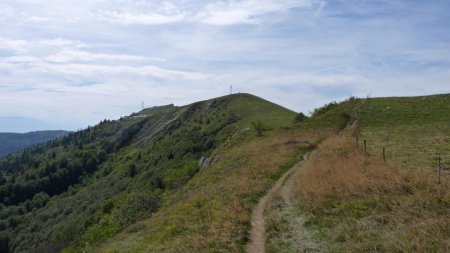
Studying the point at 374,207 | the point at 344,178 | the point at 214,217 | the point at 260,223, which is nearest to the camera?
the point at 374,207

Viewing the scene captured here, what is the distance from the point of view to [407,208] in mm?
16656

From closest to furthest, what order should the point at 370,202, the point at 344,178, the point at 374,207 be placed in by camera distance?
1. the point at 374,207
2. the point at 370,202
3. the point at 344,178

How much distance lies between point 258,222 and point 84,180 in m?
183

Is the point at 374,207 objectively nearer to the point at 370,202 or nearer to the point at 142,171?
the point at 370,202

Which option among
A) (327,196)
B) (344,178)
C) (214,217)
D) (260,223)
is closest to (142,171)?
(214,217)

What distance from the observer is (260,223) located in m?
20.0

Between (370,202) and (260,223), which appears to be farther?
(260,223)

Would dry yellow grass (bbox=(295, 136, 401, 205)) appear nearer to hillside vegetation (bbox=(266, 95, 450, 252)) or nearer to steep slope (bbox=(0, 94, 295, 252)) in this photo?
hillside vegetation (bbox=(266, 95, 450, 252))

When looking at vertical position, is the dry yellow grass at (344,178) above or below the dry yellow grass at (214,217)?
above

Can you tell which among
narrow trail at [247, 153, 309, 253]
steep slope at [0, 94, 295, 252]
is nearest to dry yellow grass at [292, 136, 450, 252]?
narrow trail at [247, 153, 309, 253]

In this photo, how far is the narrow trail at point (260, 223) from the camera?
16.8m

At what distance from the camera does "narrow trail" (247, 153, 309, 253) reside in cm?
1675

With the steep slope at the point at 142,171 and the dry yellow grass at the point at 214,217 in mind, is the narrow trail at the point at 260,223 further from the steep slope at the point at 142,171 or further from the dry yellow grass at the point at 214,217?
the steep slope at the point at 142,171

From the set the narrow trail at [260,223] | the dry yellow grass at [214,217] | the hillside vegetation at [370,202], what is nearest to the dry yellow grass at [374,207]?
the hillside vegetation at [370,202]
